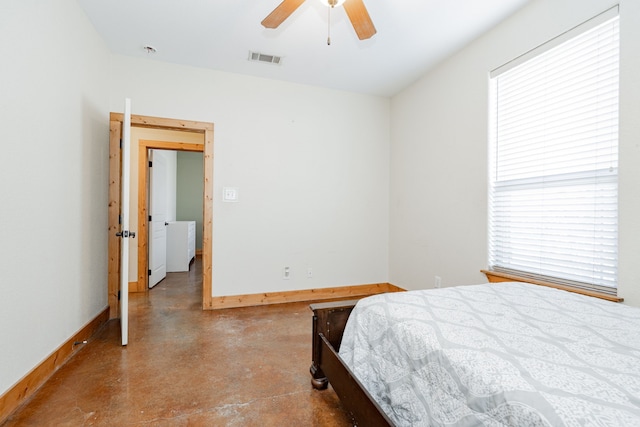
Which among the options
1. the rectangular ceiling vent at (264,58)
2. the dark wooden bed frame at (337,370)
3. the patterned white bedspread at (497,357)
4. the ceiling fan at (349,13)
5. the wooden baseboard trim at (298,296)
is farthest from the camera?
the wooden baseboard trim at (298,296)

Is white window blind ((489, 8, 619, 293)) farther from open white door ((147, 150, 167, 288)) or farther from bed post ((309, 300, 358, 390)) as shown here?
open white door ((147, 150, 167, 288))

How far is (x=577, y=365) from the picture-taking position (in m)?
0.88

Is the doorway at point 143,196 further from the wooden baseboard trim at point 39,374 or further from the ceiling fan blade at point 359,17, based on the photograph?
the ceiling fan blade at point 359,17

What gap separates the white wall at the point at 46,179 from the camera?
1594mm

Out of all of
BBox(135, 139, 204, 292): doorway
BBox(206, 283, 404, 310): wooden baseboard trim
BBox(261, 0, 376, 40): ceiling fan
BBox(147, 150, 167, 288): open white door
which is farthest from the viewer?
BBox(147, 150, 167, 288): open white door

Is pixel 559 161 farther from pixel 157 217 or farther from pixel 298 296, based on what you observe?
pixel 157 217

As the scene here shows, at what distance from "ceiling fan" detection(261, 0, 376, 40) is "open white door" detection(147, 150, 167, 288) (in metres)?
3.16

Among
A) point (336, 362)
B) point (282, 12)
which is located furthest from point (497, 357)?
point (282, 12)

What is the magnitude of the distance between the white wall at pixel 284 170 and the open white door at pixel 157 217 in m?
1.45

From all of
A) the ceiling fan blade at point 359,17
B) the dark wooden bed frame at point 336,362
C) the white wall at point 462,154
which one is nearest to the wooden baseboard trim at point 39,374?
the dark wooden bed frame at point 336,362

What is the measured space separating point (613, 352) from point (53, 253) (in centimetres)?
298

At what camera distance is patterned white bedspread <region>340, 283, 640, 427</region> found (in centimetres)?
73

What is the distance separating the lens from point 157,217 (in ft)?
14.9

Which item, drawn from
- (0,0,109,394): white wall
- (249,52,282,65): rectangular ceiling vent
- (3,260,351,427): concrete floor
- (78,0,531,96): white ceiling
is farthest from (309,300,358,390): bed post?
(249,52,282,65): rectangular ceiling vent
